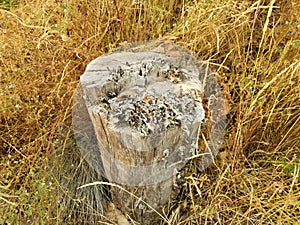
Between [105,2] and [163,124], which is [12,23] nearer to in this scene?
[105,2]

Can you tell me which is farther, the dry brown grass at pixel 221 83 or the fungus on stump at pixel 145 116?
the dry brown grass at pixel 221 83

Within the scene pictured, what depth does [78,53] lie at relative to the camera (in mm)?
2232

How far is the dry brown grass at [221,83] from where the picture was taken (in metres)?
1.86

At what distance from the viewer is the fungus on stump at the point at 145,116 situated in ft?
4.74

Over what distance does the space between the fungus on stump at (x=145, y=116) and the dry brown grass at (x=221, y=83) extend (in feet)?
0.67

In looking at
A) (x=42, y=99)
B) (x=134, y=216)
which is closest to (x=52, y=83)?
(x=42, y=99)

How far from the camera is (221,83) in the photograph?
2.01 m

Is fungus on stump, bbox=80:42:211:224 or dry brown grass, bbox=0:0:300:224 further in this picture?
dry brown grass, bbox=0:0:300:224

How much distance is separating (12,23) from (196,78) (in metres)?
1.45

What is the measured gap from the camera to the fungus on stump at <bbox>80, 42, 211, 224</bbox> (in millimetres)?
1445

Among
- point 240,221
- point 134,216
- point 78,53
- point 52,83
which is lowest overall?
point 134,216

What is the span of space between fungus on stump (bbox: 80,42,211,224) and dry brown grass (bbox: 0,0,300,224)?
0.67 feet

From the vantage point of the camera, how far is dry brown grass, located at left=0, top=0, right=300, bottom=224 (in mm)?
1855

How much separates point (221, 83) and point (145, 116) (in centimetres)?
72
